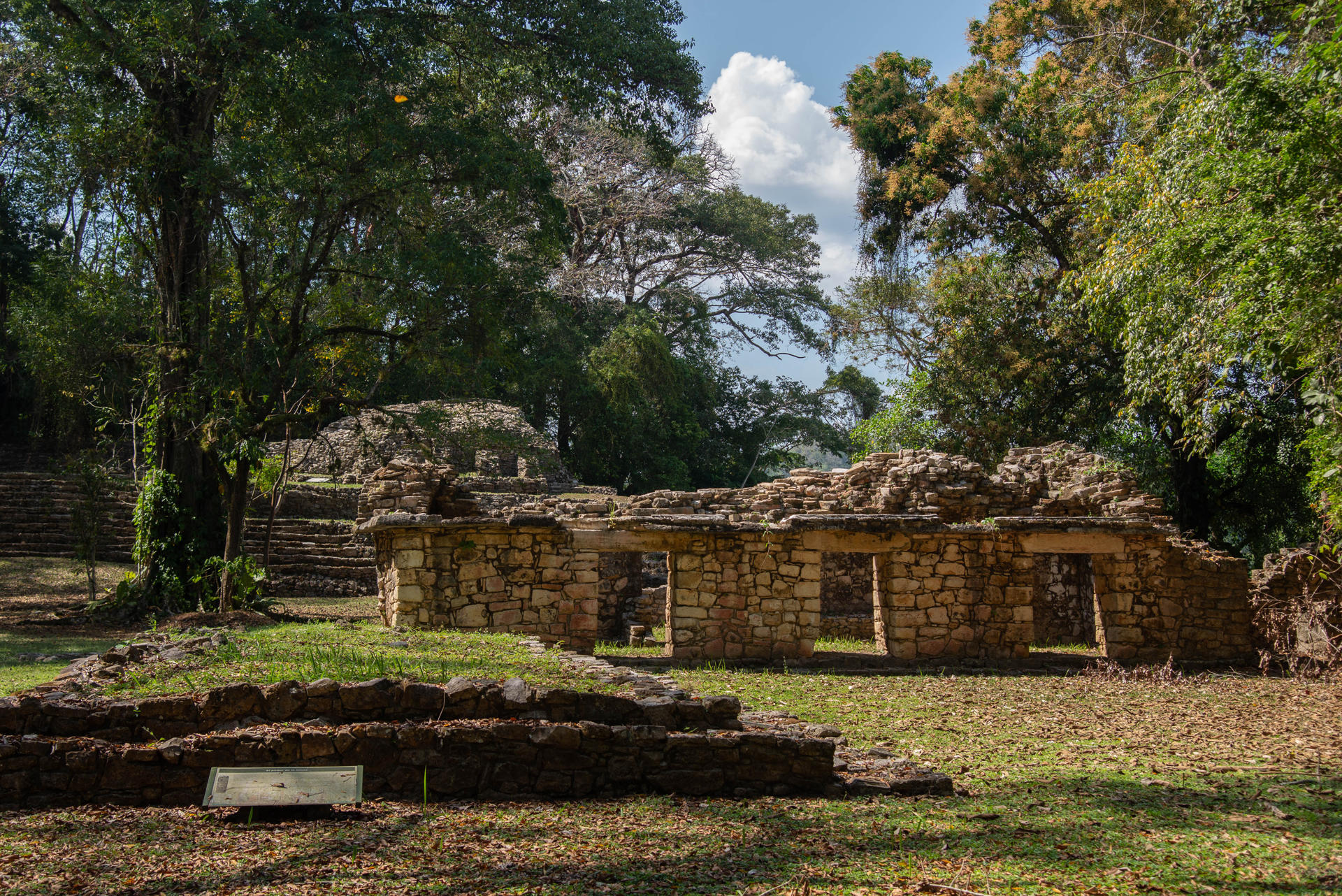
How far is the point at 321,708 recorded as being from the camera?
5.26m

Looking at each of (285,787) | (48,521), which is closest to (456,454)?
(48,521)

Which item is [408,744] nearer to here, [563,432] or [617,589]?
[617,589]

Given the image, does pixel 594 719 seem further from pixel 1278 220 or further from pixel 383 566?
pixel 1278 220

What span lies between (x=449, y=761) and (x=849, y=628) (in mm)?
11128

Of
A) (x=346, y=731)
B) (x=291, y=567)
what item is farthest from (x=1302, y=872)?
(x=291, y=567)

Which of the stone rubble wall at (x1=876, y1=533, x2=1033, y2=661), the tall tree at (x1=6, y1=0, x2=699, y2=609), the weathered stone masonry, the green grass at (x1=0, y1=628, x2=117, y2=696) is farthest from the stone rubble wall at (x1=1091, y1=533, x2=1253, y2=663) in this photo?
the green grass at (x1=0, y1=628, x2=117, y2=696)

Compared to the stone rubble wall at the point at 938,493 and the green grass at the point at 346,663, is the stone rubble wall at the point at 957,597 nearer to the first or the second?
the stone rubble wall at the point at 938,493

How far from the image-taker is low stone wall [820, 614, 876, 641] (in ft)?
50.5

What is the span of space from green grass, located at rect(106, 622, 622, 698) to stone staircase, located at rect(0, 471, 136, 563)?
1260 cm

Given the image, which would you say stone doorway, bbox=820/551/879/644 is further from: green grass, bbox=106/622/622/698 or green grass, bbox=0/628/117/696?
green grass, bbox=0/628/117/696

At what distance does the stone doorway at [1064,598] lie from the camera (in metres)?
15.7

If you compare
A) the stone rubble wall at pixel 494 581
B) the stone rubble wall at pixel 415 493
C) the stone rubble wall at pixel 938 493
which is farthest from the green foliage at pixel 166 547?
the stone rubble wall at pixel 938 493

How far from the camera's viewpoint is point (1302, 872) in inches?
175

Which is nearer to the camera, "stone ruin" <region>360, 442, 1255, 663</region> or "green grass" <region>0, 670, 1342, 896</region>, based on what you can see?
"green grass" <region>0, 670, 1342, 896</region>
